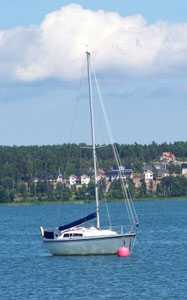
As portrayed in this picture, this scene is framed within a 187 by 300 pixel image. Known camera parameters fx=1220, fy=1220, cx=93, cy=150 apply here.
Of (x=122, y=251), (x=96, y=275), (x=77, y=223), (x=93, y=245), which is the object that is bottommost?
(x=96, y=275)

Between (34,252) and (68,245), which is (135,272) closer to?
(68,245)

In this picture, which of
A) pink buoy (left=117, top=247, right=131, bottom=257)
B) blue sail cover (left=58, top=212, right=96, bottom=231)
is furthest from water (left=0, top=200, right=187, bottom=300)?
blue sail cover (left=58, top=212, right=96, bottom=231)

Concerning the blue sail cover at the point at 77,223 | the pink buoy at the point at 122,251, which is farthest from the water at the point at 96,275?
the blue sail cover at the point at 77,223

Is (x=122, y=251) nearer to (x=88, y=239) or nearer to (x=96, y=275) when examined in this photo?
(x=88, y=239)

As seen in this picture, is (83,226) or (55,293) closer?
(55,293)

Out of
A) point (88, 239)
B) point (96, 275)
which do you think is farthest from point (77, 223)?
point (96, 275)

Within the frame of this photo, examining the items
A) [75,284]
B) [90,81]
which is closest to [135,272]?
[75,284]

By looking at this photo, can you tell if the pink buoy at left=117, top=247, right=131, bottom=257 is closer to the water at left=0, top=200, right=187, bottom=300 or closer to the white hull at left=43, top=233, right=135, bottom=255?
the white hull at left=43, top=233, right=135, bottom=255

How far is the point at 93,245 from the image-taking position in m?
77.9

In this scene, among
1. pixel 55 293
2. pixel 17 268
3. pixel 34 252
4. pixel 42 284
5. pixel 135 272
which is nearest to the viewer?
pixel 55 293

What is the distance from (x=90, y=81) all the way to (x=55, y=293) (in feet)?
76.6

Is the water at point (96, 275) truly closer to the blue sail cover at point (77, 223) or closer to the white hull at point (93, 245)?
the white hull at point (93, 245)

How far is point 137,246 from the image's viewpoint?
301 feet

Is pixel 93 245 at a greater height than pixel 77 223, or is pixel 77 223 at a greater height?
pixel 77 223
